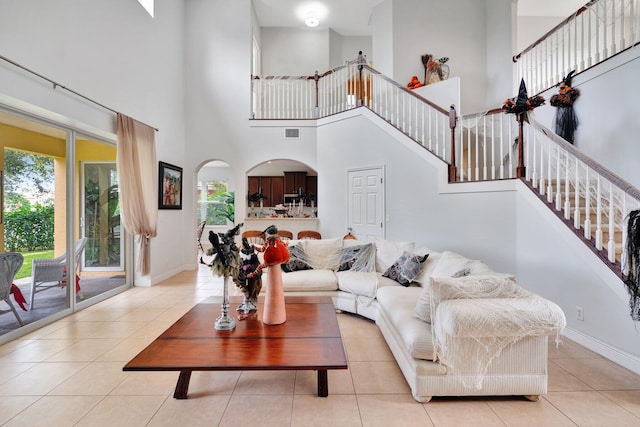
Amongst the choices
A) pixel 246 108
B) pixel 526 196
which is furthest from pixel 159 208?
pixel 526 196

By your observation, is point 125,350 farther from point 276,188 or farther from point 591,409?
point 276,188

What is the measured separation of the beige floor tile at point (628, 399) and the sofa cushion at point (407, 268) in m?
1.76

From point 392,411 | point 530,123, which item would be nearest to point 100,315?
point 392,411

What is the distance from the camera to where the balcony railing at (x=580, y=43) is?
388 centimetres

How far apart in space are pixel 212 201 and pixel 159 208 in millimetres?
5289

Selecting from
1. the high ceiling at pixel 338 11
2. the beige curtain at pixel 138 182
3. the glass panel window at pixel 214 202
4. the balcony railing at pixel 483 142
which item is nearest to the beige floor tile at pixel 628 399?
the balcony railing at pixel 483 142

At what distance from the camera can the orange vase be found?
2.27 m

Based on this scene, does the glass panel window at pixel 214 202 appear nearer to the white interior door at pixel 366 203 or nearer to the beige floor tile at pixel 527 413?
the white interior door at pixel 366 203

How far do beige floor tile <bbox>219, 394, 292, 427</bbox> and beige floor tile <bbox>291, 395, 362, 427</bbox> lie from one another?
61 millimetres

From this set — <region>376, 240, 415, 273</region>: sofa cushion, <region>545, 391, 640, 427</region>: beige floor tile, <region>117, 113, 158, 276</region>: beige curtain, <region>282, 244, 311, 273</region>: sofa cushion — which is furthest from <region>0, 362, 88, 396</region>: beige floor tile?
<region>545, 391, 640, 427</region>: beige floor tile

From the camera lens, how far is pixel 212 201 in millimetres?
10969

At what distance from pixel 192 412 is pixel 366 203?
Result: 454 cm

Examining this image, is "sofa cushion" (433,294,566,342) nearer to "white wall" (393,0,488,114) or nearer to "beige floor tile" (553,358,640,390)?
"beige floor tile" (553,358,640,390)

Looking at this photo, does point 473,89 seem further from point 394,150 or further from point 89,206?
point 89,206
